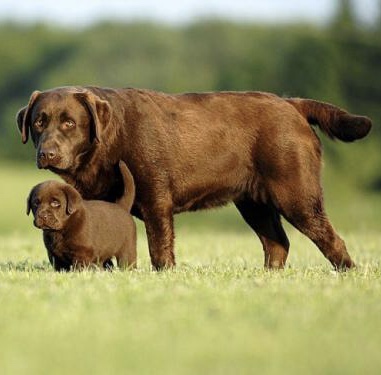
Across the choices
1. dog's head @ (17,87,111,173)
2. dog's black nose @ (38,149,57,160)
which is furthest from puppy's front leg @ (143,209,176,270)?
dog's black nose @ (38,149,57,160)

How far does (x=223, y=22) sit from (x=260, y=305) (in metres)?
118

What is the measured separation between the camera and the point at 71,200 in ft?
28.0

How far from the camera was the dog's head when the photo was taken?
28.6 ft

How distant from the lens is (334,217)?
95.7ft

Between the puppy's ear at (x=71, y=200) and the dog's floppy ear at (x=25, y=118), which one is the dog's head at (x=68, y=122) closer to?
the dog's floppy ear at (x=25, y=118)

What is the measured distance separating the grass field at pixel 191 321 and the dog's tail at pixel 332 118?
4.38 ft

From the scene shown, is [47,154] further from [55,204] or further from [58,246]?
[58,246]

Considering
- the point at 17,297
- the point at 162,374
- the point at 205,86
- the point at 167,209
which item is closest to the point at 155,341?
the point at 162,374

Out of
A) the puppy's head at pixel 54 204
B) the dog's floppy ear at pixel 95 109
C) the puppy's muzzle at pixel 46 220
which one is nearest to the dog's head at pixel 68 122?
the dog's floppy ear at pixel 95 109

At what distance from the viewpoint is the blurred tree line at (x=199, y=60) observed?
50.7 m

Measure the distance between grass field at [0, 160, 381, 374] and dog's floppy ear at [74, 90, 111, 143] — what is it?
1227 mm

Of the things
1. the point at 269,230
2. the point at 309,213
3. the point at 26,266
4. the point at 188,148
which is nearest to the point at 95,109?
the point at 188,148

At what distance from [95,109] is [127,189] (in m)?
0.70

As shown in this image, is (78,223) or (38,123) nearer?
(78,223)
